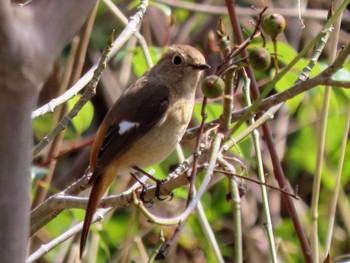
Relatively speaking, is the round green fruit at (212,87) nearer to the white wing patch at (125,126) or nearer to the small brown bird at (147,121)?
the small brown bird at (147,121)

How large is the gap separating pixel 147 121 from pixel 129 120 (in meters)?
0.07

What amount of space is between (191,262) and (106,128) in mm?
2089

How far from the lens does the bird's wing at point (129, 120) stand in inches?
130

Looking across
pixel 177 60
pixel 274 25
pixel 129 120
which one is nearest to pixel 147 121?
pixel 129 120

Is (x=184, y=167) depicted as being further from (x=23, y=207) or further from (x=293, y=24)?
(x=293, y=24)

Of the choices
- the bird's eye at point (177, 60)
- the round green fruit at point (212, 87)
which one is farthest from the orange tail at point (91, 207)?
the bird's eye at point (177, 60)

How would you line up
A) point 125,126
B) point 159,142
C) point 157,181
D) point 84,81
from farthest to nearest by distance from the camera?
point 125,126 < point 159,142 < point 157,181 < point 84,81

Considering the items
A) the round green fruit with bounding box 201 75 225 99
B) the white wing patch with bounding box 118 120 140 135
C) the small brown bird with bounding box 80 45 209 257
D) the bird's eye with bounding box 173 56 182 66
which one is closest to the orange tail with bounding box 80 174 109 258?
the small brown bird with bounding box 80 45 209 257

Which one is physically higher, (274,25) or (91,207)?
(274,25)

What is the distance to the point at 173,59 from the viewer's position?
148 inches

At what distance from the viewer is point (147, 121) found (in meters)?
3.44

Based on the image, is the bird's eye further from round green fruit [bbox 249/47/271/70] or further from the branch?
round green fruit [bbox 249/47/271/70]

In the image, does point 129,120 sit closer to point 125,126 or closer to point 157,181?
point 125,126

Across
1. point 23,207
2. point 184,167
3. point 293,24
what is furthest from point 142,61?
point 23,207
